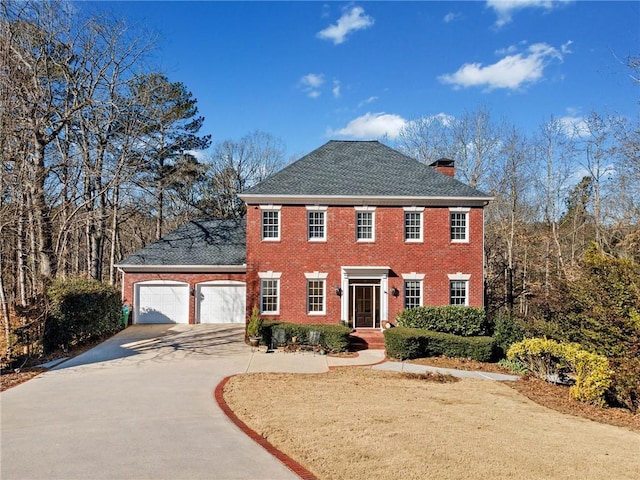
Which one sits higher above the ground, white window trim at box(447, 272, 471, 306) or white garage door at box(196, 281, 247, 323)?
white window trim at box(447, 272, 471, 306)

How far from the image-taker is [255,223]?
2023 cm

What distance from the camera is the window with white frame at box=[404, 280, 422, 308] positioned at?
66.8 ft

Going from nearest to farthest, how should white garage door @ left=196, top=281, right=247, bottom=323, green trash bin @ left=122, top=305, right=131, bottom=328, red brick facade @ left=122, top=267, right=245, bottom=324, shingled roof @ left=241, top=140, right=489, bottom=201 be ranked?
shingled roof @ left=241, top=140, right=489, bottom=201 < green trash bin @ left=122, top=305, right=131, bottom=328 < red brick facade @ left=122, top=267, right=245, bottom=324 < white garage door @ left=196, top=281, right=247, bottom=323

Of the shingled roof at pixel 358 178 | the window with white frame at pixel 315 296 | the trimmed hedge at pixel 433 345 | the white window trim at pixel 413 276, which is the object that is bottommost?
the trimmed hedge at pixel 433 345

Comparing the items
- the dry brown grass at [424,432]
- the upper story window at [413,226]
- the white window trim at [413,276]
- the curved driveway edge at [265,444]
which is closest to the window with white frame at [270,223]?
the upper story window at [413,226]

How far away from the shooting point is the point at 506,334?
677 inches

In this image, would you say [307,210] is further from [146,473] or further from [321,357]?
[146,473]

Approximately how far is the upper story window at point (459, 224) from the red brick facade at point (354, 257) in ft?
0.69

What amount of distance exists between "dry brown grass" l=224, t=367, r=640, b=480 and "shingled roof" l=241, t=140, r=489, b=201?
10.1 meters

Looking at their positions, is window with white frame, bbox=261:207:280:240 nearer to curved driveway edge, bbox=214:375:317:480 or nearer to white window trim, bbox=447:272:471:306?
white window trim, bbox=447:272:471:306

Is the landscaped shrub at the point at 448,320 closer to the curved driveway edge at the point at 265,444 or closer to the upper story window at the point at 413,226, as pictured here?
the upper story window at the point at 413,226

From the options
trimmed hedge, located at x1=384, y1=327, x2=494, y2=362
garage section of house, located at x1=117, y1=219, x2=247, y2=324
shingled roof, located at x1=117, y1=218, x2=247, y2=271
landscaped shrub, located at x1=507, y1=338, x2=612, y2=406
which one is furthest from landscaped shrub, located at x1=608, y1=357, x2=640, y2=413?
shingled roof, located at x1=117, y1=218, x2=247, y2=271

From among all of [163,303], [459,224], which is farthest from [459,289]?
[163,303]

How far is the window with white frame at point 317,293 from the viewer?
2023 cm
